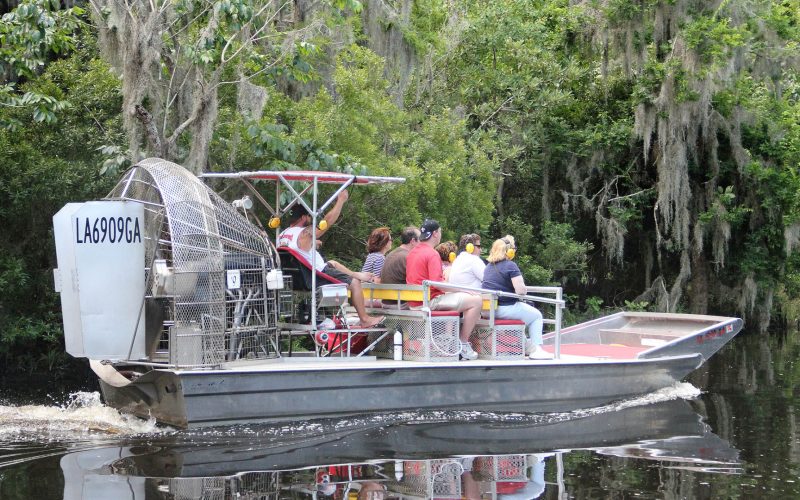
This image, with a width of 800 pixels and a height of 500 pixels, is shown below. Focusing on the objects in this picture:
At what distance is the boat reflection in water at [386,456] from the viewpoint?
7762 mm

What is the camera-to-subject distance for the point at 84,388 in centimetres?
1420

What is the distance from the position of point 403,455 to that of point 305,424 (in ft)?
4.82

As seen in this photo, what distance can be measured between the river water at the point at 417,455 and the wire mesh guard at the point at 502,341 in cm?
76

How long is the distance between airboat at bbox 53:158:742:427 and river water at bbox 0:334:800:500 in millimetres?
236

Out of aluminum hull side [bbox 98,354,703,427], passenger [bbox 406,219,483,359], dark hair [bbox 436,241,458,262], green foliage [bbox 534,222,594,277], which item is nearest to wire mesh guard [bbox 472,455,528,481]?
aluminum hull side [bbox 98,354,703,427]

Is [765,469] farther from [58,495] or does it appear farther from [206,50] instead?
[206,50]

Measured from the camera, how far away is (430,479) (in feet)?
26.6

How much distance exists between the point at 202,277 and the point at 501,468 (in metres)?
3.41

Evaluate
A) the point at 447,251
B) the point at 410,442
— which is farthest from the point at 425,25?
the point at 410,442

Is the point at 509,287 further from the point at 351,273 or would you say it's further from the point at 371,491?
the point at 371,491

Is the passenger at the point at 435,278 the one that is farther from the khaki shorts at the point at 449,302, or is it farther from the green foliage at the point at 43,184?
the green foliage at the point at 43,184

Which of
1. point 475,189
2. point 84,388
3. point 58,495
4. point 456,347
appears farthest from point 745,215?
point 58,495

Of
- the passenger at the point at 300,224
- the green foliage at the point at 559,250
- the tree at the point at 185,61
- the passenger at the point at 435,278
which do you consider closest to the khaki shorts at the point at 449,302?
the passenger at the point at 435,278

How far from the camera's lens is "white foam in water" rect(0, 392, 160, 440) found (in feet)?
31.8
